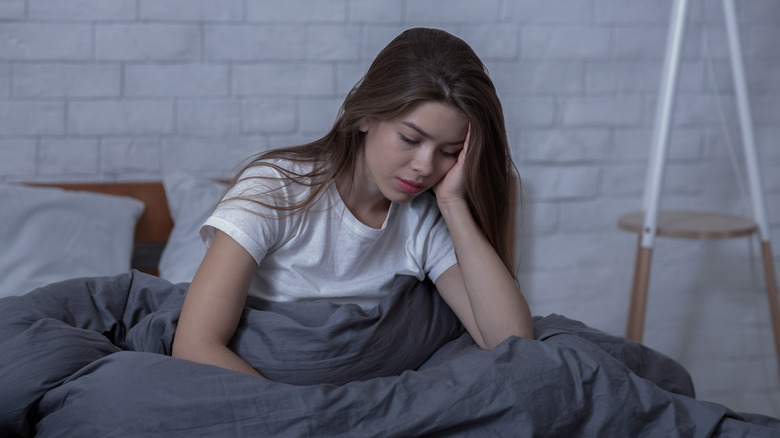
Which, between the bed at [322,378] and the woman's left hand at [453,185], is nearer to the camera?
the bed at [322,378]

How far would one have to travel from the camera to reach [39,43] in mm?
1980

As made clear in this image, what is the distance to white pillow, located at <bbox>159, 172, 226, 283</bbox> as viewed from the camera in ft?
6.11

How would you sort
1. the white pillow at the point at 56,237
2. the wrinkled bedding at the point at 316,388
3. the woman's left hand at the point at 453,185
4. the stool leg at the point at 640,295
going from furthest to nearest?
the stool leg at the point at 640,295, the white pillow at the point at 56,237, the woman's left hand at the point at 453,185, the wrinkled bedding at the point at 316,388

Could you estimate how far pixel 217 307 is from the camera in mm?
1195

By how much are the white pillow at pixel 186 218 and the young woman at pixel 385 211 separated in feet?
1.72

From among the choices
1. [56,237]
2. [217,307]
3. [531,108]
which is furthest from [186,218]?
[531,108]

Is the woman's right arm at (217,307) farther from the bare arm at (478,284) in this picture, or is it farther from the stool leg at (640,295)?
the stool leg at (640,295)

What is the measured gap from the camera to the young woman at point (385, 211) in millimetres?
1238

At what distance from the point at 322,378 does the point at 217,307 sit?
0.62 ft

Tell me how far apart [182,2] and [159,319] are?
1.05m

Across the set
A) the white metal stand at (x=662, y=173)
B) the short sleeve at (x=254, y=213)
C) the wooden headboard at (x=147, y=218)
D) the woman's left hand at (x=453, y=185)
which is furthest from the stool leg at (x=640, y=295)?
the wooden headboard at (x=147, y=218)

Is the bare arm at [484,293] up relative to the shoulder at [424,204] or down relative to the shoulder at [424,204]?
down

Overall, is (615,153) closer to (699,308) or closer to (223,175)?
(699,308)

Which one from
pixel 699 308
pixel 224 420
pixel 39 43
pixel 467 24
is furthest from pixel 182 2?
pixel 699 308
